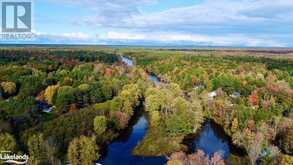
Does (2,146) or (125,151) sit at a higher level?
(2,146)

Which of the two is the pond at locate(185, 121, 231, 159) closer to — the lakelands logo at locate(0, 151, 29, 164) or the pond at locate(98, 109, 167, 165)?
the pond at locate(98, 109, 167, 165)

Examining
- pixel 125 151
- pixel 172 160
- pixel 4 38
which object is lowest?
pixel 125 151

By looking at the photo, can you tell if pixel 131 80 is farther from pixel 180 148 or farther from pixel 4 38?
pixel 4 38

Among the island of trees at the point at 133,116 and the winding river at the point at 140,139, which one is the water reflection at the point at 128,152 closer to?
the winding river at the point at 140,139

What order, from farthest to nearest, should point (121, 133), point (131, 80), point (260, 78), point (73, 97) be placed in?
1. point (260, 78)
2. point (131, 80)
3. point (73, 97)
4. point (121, 133)

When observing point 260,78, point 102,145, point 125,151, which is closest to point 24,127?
point 102,145

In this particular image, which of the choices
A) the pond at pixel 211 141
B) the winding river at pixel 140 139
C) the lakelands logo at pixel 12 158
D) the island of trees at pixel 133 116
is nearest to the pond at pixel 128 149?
the winding river at pixel 140 139
